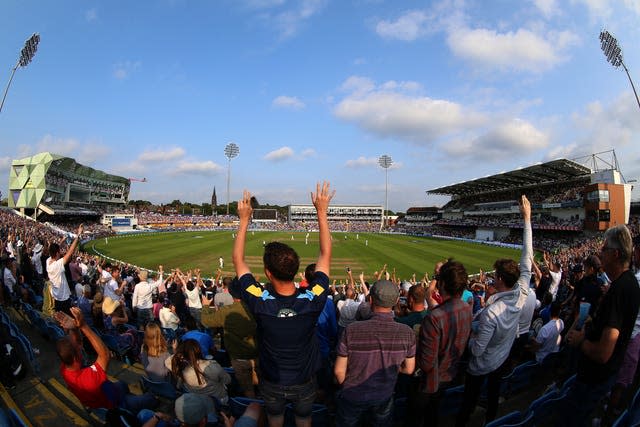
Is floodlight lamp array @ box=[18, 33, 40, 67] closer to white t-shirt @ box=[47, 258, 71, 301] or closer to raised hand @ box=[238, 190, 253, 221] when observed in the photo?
white t-shirt @ box=[47, 258, 71, 301]

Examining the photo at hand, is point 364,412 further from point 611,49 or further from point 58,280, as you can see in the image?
point 611,49

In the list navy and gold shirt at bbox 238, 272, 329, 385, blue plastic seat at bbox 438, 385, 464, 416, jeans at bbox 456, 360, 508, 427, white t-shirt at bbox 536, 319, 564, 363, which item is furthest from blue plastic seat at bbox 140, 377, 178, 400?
white t-shirt at bbox 536, 319, 564, 363

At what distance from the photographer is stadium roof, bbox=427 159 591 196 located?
1852 inches

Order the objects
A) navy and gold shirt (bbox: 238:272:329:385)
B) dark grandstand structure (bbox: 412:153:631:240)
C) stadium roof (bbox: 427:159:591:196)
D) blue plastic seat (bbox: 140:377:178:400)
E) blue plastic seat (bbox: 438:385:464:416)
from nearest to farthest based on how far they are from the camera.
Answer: navy and gold shirt (bbox: 238:272:329:385) < blue plastic seat (bbox: 438:385:464:416) < blue plastic seat (bbox: 140:377:178:400) < dark grandstand structure (bbox: 412:153:631:240) < stadium roof (bbox: 427:159:591:196)

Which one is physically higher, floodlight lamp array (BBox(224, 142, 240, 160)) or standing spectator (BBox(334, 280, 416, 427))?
floodlight lamp array (BBox(224, 142, 240, 160))

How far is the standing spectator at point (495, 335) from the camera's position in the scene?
3.41 meters

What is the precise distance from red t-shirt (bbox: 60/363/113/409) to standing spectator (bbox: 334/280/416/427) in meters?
2.48

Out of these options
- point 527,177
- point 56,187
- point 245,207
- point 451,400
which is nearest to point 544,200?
point 527,177

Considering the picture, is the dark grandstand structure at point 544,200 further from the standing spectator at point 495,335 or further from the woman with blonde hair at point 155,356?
the woman with blonde hair at point 155,356

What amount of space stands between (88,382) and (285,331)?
91.3 inches

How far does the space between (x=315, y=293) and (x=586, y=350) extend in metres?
2.43

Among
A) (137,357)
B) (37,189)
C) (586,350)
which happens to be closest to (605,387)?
(586,350)

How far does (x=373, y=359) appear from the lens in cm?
274

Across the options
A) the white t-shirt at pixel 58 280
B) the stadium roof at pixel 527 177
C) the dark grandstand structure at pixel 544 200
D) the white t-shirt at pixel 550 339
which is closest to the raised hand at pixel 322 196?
the white t-shirt at pixel 550 339
